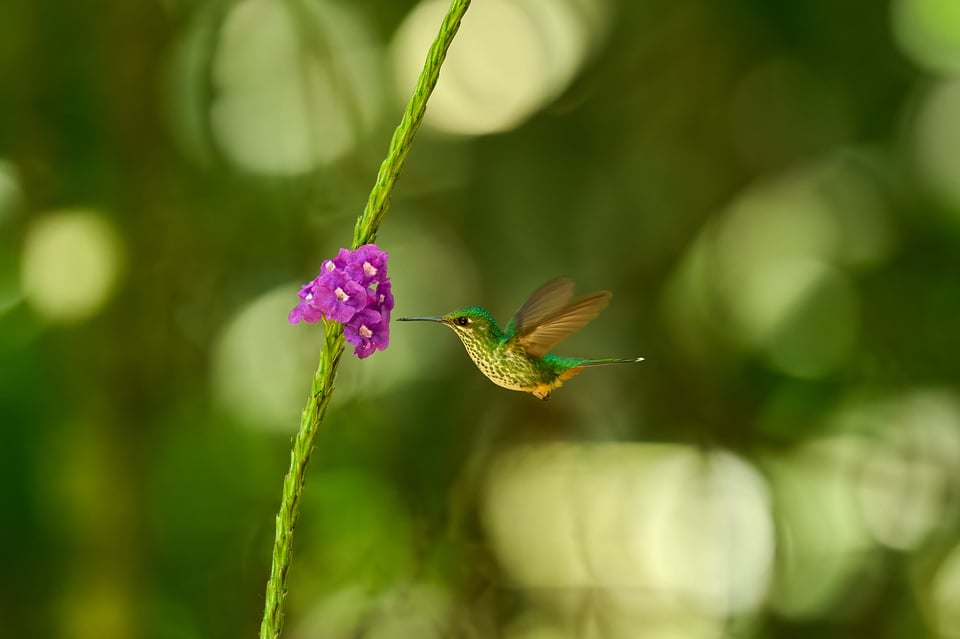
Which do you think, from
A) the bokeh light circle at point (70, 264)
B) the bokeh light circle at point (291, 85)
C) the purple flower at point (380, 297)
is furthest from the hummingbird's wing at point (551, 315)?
the bokeh light circle at point (291, 85)

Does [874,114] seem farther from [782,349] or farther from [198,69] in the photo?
[198,69]

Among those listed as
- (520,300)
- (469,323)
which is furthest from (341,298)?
(520,300)

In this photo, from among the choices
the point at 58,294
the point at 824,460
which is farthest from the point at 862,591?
the point at 58,294

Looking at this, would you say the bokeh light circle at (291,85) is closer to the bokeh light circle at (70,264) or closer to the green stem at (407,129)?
the bokeh light circle at (70,264)

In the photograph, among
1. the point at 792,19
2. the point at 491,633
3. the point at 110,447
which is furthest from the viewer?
the point at 792,19

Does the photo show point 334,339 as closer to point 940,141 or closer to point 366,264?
point 366,264

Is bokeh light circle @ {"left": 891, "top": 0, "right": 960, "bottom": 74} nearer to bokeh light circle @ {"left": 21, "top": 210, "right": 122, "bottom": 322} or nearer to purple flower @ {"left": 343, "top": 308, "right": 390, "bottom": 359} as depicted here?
bokeh light circle @ {"left": 21, "top": 210, "right": 122, "bottom": 322}

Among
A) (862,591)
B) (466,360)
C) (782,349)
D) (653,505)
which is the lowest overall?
(862,591)

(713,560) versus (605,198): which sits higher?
(605,198)
